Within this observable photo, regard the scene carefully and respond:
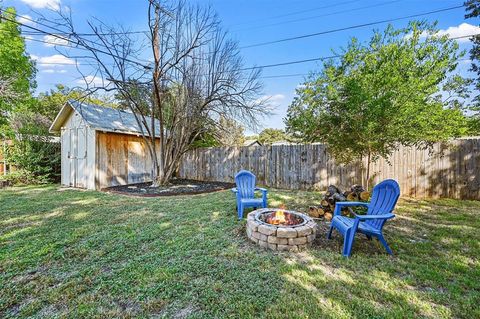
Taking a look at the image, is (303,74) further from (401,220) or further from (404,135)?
(401,220)

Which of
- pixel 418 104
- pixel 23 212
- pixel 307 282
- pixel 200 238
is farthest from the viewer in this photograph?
pixel 23 212

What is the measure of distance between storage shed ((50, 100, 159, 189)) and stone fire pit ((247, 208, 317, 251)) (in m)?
7.52

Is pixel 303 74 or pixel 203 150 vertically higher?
pixel 303 74

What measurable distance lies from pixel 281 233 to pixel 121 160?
8.41 m

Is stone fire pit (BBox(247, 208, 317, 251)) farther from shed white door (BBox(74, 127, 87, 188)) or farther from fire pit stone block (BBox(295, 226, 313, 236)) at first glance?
shed white door (BBox(74, 127, 87, 188))

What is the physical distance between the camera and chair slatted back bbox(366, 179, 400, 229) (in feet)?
10.4

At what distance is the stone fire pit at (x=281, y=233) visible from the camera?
3.22 m

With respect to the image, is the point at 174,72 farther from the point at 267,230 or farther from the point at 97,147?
the point at 267,230

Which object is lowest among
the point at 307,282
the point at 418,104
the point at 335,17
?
the point at 307,282

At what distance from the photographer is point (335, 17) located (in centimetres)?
899

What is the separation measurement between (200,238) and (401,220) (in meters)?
4.01

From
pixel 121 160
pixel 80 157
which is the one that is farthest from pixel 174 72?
pixel 80 157

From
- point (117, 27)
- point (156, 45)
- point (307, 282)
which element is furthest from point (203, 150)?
point (307, 282)

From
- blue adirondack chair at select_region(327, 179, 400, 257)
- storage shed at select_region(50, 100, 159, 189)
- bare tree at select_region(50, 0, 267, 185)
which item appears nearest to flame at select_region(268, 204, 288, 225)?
blue adirondack chair at select_region(327, 179, 400, 257)
